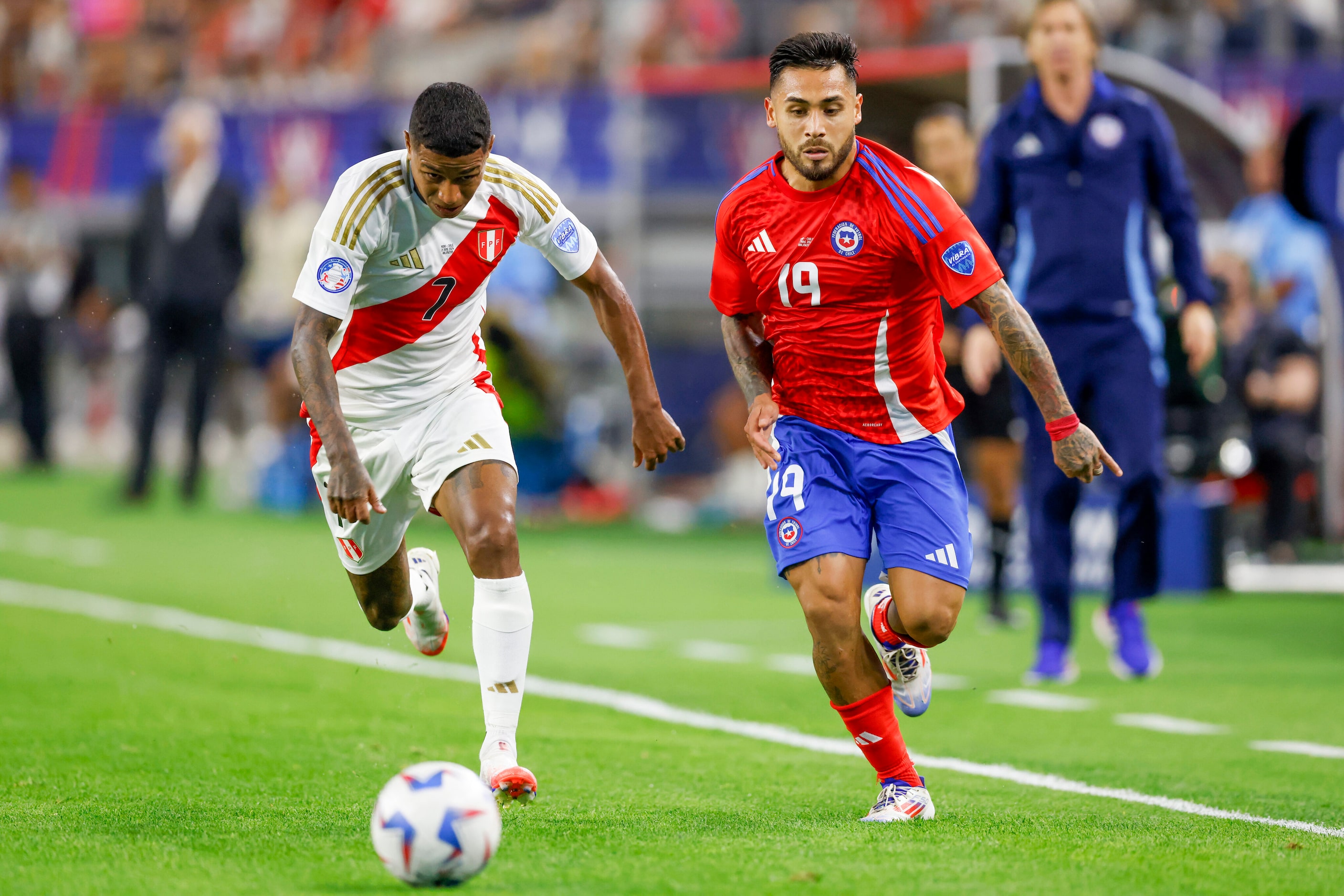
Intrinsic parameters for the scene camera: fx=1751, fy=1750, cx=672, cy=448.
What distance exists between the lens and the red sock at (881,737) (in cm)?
499

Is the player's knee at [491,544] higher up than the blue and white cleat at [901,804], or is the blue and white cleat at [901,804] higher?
the player's knee at [491,544]

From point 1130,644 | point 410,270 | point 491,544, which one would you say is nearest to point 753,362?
point 491,544

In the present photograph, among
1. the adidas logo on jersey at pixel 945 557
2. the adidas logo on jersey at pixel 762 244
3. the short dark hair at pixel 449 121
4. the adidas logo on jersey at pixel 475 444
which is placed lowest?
the adidas logo on jersey at pixel 945 557

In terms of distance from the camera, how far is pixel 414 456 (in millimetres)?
5801

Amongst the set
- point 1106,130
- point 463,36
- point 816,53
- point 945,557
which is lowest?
point 945,557

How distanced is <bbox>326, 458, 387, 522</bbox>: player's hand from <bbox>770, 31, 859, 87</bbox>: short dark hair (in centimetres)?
165

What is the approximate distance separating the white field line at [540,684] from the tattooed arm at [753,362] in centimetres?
139

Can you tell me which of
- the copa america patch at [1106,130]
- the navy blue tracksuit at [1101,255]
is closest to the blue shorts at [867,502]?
the navy blue tracksuit at [1101,255]

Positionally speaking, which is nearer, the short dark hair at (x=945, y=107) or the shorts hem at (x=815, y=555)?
the shorts hem at (x=815, y=555)

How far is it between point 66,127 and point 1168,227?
1725 centimetres

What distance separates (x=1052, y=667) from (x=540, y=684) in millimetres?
2360

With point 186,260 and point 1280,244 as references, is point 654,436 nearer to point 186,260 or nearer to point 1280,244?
point 1280,244

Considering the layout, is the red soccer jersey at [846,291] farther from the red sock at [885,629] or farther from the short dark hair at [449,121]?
the short dark hair at [449,121]

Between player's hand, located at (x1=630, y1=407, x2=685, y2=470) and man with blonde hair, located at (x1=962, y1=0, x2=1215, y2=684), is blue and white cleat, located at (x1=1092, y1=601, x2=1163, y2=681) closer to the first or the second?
man with blonde hair, located at (x1=962, y1=0, x2=1215, y2=684)
